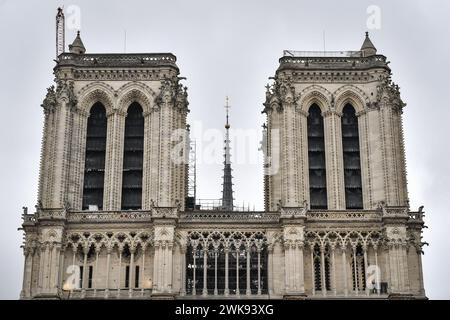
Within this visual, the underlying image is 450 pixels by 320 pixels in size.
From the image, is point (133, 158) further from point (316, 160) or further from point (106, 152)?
point (316, 160)

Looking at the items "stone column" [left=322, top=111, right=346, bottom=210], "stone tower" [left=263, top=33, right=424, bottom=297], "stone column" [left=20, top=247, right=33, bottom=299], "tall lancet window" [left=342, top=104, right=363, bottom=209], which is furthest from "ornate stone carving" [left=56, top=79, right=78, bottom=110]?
"tall lancet window" [left=342, top=104, right=363, bottom=209]

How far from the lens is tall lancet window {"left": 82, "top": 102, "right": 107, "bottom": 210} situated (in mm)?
64750

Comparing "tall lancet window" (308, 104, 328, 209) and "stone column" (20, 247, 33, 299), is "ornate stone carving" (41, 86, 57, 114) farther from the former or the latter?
"tall lancet window" (308, 104, 328, 209)

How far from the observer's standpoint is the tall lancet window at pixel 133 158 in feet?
212

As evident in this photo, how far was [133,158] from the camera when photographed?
6569cm

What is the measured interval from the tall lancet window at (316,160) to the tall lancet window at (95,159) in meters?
16.3

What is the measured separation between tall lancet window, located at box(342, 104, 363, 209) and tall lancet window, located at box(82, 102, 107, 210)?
1900 cm

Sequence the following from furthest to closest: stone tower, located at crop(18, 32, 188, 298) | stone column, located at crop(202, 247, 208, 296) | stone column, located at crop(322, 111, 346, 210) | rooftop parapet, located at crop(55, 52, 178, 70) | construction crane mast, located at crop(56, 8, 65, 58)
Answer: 1. construction crane mast, located at crop(56, 8, 65, 58)
2. rooftop parapet, located at crop(55, 52, 178, 70)
3. stone column, located at crop(322, 111, 346, 210)
4. stone tower, located at crop(18, 32, 188, 298)
5. stone column, located at crop(202, 247, 208, 296)

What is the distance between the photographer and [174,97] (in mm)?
65812

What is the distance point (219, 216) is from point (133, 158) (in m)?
8.58

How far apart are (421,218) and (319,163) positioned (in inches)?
349

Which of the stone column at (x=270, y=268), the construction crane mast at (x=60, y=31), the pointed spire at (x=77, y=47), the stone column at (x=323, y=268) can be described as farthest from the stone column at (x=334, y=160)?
the construction crane mast at (x=60, y=31)

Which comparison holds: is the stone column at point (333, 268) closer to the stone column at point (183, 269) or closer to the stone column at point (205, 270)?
the stone column at point (205, 270)
